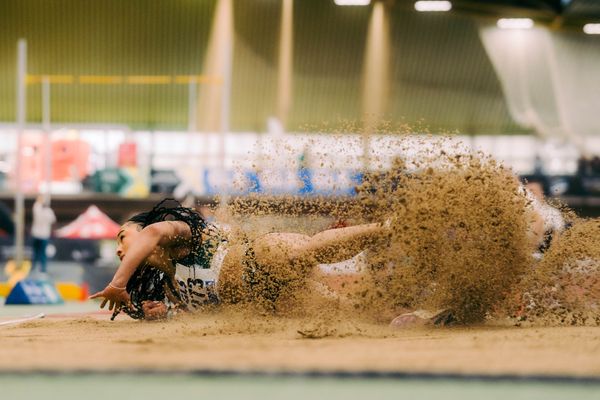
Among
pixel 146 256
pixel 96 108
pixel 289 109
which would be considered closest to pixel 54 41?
pixel 96 108

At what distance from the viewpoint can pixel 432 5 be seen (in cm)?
2217

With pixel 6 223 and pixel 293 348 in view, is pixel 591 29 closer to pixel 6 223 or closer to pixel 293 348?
pixel 6 223

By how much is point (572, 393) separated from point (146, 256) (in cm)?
325

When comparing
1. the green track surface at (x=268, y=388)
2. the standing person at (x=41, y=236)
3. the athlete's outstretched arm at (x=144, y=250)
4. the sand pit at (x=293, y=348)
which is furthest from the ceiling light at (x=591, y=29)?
the green track surface at (x=268, y=388)

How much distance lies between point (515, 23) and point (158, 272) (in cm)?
1884

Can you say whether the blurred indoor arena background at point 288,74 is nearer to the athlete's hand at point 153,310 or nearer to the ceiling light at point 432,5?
the ceiling light at point 432,5

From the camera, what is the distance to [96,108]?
25.6m

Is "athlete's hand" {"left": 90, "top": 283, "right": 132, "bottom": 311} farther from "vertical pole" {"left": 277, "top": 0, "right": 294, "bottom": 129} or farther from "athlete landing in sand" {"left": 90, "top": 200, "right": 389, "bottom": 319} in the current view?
"vertical pole" {"left": 277, "top": 0, "right": 294, "bottom": 129}

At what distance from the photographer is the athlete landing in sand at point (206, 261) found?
551cm

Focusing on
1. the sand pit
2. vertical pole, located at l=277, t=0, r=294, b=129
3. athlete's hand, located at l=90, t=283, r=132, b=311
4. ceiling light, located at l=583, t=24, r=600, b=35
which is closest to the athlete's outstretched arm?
athlete's hand, located at l=90, t=283, r=132, b=311

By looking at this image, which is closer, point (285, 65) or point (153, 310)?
point (153, 310)

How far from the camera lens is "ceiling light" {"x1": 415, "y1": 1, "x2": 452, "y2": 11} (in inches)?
870

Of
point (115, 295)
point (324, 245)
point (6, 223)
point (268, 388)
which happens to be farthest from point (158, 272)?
point (6, 223)

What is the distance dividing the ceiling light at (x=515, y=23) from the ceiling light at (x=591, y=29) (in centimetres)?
133
